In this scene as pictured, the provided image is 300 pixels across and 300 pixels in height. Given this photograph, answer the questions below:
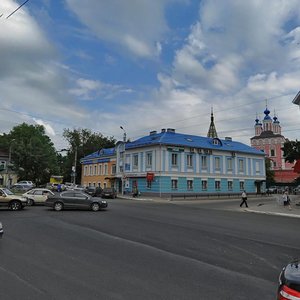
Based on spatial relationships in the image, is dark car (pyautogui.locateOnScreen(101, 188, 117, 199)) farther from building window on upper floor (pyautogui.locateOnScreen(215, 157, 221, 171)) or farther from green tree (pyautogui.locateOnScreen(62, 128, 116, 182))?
green tree (pyautogui.locateOnScreen(62, 128, 116, 182))

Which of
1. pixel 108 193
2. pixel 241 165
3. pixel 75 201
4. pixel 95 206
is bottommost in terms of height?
pixel 95 206

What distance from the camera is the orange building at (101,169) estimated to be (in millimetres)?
58894

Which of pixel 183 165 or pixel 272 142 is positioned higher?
pixel 272 142

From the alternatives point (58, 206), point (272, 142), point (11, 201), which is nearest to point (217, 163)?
point (58, 206)

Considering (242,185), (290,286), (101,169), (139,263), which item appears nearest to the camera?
(290,286)

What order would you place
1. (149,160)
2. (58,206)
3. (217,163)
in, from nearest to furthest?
(58,206)
(149,160)
(217,163)

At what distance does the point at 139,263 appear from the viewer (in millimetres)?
8164

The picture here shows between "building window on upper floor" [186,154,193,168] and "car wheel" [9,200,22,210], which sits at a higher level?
"building window on upper floor" [186,154,193,168]

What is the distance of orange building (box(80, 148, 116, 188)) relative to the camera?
5889 cm

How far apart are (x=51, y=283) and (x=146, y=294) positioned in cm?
186

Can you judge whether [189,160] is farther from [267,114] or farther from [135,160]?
[267,114]

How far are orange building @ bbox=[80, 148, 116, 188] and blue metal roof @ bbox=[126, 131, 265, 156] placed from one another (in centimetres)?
721

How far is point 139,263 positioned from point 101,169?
5479cm

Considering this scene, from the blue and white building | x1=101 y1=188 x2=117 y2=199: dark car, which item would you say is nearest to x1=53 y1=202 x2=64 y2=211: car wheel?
x1=101 y1=188 x2=117 y2=199: dark car
